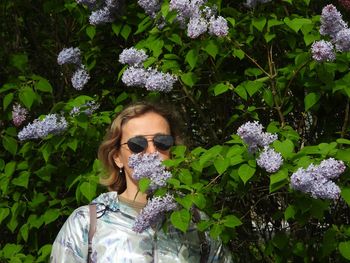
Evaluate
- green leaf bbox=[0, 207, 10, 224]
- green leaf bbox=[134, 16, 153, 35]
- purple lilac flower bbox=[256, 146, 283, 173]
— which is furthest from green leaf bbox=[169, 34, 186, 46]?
green leaf bbox=[0, 207, 10, 224]

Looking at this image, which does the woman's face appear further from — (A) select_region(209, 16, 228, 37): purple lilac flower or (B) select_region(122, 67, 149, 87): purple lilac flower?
(A) select_region(209, 16, 228, 37): purple lilac flower

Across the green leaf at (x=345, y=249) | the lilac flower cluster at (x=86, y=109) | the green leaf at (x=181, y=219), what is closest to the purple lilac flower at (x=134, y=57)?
the lilac flower cluster at (x=86, y=109)

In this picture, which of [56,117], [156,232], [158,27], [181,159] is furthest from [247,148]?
[56,117]

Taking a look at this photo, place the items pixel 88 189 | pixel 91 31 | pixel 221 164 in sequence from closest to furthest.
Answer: pixel 221 164, pixel 88 189, pixel 91 31

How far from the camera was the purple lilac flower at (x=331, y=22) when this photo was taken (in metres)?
3.04

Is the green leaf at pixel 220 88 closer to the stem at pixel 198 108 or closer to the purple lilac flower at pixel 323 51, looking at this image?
the stem at pixel 198 108

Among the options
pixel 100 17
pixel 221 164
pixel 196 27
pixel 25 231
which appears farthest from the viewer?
pixel 25 231

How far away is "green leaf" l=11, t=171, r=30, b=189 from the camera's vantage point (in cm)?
408

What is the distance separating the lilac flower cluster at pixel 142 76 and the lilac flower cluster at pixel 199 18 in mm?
251

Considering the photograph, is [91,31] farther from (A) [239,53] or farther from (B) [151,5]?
(A) [239,53]

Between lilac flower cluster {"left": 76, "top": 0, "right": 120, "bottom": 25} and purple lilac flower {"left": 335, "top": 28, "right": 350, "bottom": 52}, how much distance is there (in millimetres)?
1361

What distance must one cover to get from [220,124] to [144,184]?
1.71 meters

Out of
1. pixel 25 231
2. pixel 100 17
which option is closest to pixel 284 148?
pixel 100 17

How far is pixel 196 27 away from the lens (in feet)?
10.5
